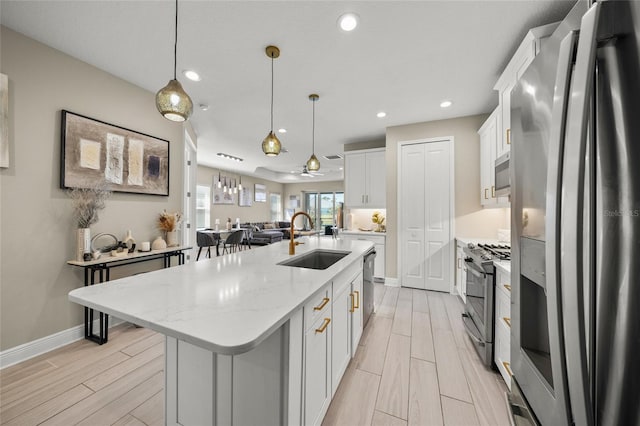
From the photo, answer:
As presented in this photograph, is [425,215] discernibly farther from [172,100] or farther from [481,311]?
[172,100]

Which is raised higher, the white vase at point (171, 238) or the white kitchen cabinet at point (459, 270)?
the white vase at point (171, 238)

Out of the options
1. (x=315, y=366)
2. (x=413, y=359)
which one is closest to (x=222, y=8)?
(x=315, y=366)

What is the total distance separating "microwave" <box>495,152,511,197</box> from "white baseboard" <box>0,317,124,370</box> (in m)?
4.27

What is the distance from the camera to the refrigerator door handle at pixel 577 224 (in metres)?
0.43

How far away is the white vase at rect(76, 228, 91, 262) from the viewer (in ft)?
7.60

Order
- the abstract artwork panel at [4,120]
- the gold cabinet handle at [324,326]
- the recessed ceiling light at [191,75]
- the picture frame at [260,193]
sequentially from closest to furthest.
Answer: the gold cabinet handle at [324,326]
the abstract artwork panel at [4,120]
the recessed ceiling light at [191,75]
the picture frame at [260,193]

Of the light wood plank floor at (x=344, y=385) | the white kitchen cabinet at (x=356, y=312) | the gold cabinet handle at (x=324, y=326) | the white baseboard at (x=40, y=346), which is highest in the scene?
the gold cabinet handle at (x=324, y=326)

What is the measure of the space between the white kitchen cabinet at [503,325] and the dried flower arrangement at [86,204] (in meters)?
3.62

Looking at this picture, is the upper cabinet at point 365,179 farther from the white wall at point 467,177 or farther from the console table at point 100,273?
the console table at point 100,273

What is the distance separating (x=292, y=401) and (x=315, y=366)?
0.83 ft

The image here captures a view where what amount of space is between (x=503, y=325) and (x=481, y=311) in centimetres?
33

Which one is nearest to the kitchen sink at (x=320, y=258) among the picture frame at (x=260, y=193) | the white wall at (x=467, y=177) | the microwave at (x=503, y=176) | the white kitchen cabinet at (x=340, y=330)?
the white kitchen cabinet at (x=340, y=330)

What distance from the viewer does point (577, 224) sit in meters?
0.44

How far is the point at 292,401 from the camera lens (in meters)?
1.04
